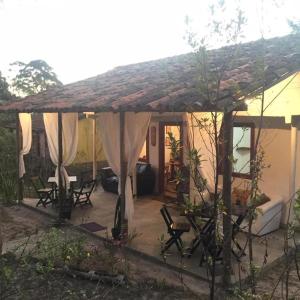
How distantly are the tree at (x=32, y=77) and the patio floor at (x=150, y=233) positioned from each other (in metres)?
16.5

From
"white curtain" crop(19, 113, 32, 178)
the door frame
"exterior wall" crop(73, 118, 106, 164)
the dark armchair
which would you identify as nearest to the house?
"white curtain" crop(19, 113, 32, 178)

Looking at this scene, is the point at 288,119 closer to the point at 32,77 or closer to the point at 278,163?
the point at 278,163

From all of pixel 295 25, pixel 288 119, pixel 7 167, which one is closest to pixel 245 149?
pixel 288 119

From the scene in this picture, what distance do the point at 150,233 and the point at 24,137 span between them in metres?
5.54

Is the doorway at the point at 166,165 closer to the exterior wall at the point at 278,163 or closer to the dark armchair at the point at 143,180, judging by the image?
the dark armchair at the point at 143,180

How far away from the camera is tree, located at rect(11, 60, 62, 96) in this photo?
86.8 ft

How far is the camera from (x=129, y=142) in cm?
773

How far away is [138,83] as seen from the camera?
8898 mm

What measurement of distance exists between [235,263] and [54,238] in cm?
332

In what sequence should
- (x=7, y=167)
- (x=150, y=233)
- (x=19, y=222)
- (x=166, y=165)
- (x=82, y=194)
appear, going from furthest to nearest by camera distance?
(x=7, y=167) → (x=166, y=165) → (x=82, y=194) → (x=19, y=222) → (x=150, y=233)

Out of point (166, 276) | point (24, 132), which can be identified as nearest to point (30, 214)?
point (24, 132)

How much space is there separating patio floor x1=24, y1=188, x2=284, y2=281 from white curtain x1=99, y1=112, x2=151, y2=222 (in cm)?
75

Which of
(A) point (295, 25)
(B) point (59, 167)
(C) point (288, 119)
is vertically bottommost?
(B) point (59, 167)

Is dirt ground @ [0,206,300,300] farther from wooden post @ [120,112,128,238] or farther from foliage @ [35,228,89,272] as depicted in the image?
wooden post @ [120,112,128,238]
